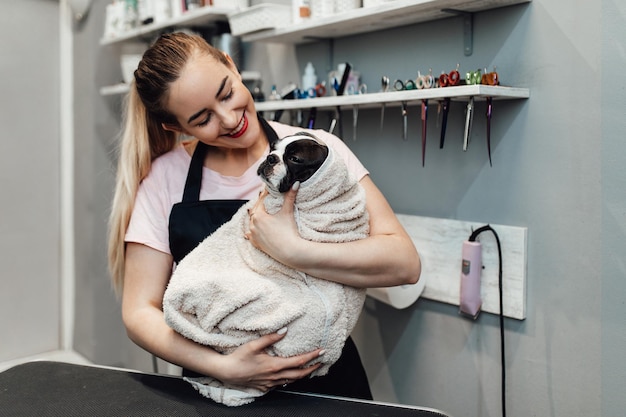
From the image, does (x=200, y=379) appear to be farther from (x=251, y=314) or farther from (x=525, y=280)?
(x=525, y=280)

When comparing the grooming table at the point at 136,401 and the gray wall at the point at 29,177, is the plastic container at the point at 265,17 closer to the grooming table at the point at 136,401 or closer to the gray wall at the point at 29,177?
the grooming table at the point at 136,401

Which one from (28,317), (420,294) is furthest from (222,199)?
(28,317)

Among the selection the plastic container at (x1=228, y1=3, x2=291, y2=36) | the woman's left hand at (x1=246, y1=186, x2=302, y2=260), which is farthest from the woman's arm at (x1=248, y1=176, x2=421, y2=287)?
the plastic container at (x1=228, y1=3, x2=291, y2=36)

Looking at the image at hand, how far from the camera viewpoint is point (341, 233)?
102 centimetres

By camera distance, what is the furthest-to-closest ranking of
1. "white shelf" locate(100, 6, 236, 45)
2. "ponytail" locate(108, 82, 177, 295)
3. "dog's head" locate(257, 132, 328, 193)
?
"white shelf" locate(100, 6, 236, 45)
"ponytail" locate(108, 82, 177, 295)
"dog's head" locate(257, 132, 328, 193)

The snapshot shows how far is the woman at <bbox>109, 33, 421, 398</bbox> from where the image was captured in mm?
Result: 984

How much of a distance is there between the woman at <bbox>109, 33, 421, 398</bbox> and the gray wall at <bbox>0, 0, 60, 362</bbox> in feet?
5.16

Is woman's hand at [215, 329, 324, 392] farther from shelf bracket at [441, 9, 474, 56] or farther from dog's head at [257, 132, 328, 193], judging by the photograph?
shelf bracket at [441, 9, 474, 56]

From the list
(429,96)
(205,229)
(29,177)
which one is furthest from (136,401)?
(29,177)

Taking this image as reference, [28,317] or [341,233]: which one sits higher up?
[341,233]

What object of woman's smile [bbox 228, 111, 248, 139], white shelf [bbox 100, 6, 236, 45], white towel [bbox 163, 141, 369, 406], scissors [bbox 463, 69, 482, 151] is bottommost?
white towel [bbox 163, 141, 369, 406]

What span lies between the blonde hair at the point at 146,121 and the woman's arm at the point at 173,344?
0.11 meters

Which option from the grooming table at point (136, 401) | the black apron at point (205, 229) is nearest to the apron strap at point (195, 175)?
the black apron at point (205, 229)

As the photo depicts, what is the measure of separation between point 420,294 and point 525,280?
0.30 meters
